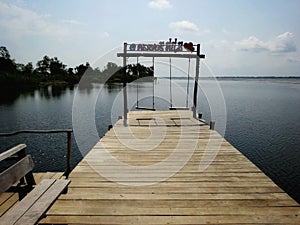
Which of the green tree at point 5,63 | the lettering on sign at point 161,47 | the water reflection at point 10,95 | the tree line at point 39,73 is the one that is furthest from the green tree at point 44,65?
the lettering on sign at point 161,47

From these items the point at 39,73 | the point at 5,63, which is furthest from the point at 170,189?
the point at 39,73

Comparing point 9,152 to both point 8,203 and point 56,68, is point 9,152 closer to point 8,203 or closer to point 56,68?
point 8,203

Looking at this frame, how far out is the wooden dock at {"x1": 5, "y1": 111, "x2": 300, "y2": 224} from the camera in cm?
255

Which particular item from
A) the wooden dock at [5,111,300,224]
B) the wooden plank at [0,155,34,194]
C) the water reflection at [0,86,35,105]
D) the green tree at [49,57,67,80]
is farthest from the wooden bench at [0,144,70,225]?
the green tree at [49,57,67,80]

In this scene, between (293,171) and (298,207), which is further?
(293,171)

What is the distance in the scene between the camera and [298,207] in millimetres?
2740

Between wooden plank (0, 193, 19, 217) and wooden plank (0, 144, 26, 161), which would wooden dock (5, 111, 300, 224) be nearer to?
wooden plank (0, 144, 26, 161)

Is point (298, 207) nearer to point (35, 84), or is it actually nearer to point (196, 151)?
point (196, 151)

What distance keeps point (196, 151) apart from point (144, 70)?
746cm

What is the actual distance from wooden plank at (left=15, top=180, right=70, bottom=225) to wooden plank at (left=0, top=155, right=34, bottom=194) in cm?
31

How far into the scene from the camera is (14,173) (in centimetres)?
232

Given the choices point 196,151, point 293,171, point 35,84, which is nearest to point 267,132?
point 293,171

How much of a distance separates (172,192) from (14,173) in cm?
194

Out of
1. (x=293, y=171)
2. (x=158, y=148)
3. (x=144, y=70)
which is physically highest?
(x=144, y=70)
